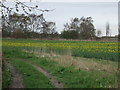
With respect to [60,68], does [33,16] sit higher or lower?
higher

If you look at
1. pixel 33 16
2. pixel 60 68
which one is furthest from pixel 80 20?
pixel 33 16

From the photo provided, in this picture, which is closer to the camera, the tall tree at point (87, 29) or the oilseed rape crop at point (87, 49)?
the oilseed rape crop at point (87, 49)

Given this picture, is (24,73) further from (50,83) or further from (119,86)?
(119,86)

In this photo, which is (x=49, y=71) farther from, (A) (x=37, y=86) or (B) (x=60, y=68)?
(A) (x=37, y=86)

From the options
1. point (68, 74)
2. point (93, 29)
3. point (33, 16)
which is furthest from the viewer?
point (93, 29)

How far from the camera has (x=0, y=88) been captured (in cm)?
816

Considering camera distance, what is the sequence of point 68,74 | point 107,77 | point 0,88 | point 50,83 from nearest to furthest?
point 0,88
point 50,83
point 107,77
point 68,74

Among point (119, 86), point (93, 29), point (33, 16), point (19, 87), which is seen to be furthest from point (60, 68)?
point (93, 29)

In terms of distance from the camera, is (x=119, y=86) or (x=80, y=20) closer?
(x=119, y=86)

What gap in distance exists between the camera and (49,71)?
12461mm

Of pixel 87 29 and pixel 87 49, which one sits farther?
pixel 87 29

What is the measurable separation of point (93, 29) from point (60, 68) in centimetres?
7386

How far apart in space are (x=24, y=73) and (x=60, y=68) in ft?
6.36

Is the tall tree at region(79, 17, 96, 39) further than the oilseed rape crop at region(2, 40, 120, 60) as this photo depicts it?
Yes
